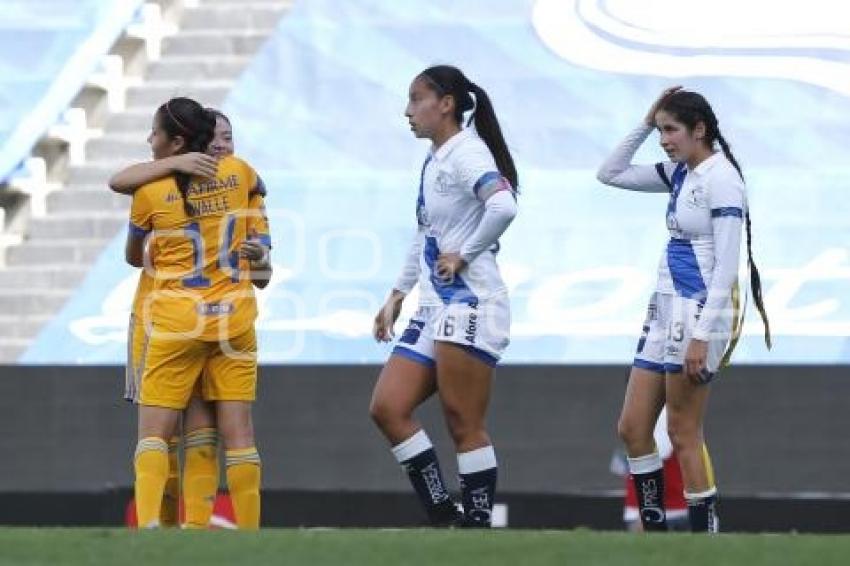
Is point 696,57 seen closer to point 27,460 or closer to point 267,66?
point 267,66

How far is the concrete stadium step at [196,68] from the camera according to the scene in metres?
14.9

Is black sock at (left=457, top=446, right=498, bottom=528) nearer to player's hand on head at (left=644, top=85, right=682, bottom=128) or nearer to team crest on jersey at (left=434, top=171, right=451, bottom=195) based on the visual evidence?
team crest on jersey at (left=434, top=171, right=451, bottom=195)

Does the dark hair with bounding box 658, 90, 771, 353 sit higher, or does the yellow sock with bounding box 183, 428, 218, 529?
the dark hair with bounding box 658, 90, 771, 353

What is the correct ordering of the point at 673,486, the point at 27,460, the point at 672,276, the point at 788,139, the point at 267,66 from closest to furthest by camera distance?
the point at 672,276, the point at 673,486, the point at 27,460, the point at 788,139, the point at 267,66

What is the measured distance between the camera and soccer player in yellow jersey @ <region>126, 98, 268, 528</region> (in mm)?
7719

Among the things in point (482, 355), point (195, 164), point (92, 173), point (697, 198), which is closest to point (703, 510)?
point (482, 355)

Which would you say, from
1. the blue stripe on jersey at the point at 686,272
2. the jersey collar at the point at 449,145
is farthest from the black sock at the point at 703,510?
the jersey collar at the point at 449,145

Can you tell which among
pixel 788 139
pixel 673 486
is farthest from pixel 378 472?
pixel 788 139

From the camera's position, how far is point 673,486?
1108 cm

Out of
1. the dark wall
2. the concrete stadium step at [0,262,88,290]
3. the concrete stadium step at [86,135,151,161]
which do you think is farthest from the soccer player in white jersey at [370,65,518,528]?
the concrete stadium step at [86,135,151,161]

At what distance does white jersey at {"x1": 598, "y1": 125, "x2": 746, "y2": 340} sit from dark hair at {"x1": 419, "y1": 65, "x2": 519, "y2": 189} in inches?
22.6

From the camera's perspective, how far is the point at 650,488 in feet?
25.6

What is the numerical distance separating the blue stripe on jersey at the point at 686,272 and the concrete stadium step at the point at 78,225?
7127mm

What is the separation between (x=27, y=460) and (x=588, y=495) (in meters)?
3.15
